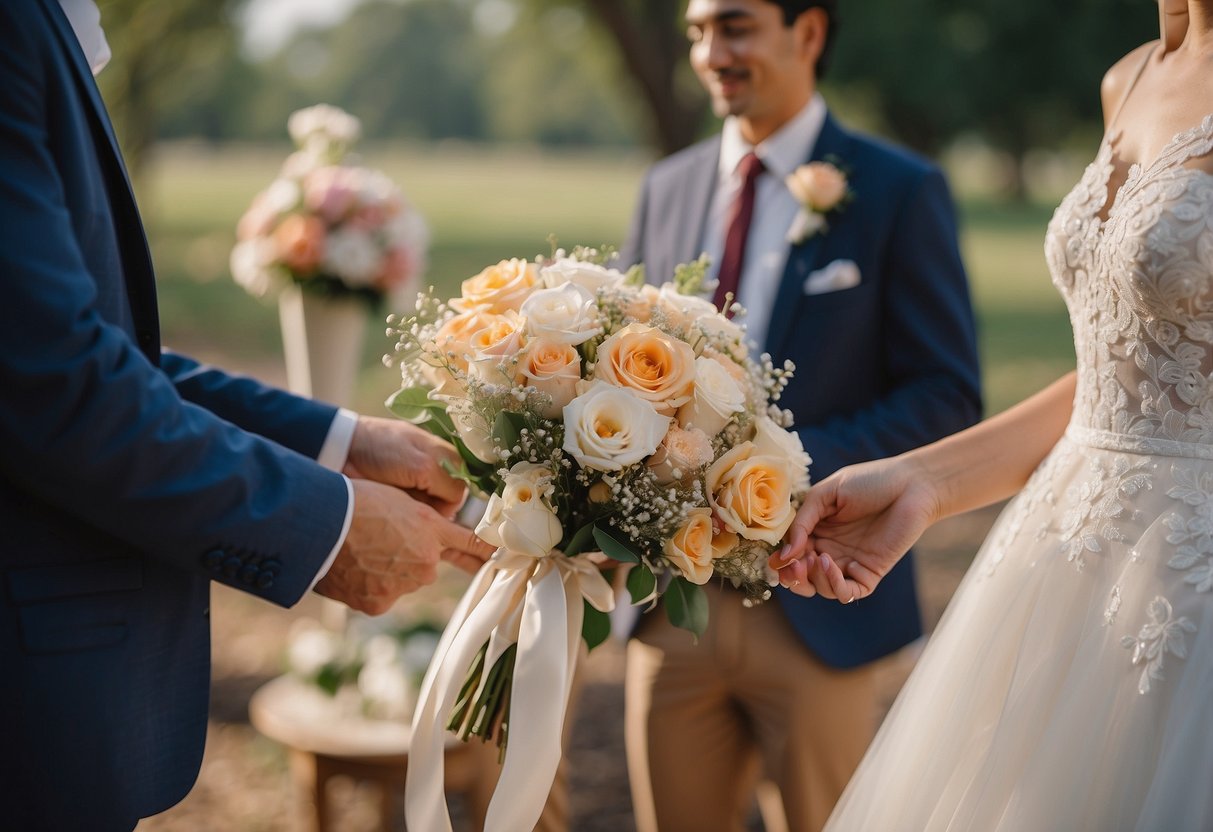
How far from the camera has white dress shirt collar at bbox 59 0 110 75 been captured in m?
1.96

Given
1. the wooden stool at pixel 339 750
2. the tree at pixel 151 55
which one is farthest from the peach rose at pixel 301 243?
the tree at pixel 151 55

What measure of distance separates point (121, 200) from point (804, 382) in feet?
5.68

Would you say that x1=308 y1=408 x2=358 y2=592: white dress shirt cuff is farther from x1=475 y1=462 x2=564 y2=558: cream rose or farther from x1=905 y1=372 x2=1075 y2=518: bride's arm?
x1=905 y1=372 x2=1075 y2=518: bride's arm

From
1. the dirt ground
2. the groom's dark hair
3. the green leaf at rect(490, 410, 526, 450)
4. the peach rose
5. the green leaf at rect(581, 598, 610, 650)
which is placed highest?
the groom's dark hair

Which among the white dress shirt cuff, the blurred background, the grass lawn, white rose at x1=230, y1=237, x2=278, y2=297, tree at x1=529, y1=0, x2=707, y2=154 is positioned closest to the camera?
the white dress shirt cuff

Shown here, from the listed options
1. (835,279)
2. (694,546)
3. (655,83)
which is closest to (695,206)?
(835,279)

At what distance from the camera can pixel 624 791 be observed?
Answer: 4852 millimetres

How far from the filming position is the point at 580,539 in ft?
6.58

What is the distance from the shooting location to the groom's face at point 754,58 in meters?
3.19

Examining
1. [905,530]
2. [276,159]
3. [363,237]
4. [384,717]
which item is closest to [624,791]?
[384,717]

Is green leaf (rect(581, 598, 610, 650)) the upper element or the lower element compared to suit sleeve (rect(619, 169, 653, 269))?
lower

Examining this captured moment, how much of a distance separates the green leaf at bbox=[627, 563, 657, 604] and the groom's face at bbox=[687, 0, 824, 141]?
1634mm

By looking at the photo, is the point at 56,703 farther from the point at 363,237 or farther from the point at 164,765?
the point at 363,237

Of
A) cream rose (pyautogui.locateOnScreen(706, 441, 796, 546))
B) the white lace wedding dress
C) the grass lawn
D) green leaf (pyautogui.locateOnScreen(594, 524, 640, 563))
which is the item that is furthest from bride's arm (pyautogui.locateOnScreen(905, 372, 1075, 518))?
the grass lawn
